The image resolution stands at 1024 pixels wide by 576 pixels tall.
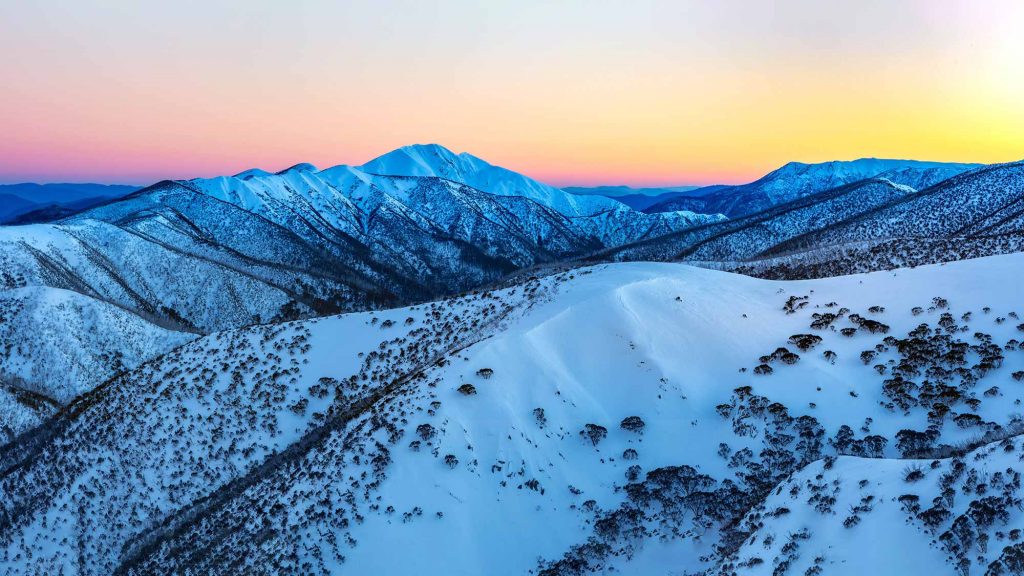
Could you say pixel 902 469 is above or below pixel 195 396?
above

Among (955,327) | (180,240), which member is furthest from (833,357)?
(180,240)

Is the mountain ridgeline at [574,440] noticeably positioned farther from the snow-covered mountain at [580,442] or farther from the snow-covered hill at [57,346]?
the snow-covered hill at [57,346]

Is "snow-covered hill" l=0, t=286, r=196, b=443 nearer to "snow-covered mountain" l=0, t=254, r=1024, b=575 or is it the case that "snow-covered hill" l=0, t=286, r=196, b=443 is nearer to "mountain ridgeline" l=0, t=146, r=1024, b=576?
"mountain ridgeline" l=0, t=146, r=1024, b=576

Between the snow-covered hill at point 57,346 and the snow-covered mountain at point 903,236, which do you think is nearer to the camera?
the snow-covered hill at point 57,346

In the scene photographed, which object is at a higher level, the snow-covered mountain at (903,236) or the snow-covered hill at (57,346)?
the snow-covered mountain at (903,236)

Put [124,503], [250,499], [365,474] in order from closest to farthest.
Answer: [365,474] < [250,499] < [124,503]

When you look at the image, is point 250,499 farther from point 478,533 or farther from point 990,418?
point 990,418

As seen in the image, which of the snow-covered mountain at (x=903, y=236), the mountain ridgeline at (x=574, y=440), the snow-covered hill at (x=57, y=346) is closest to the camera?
the mountain ridgeline at (x=574, y=440)

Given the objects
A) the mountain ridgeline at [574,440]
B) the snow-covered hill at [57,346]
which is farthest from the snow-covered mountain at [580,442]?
the snow-covered hill at [57,346]
